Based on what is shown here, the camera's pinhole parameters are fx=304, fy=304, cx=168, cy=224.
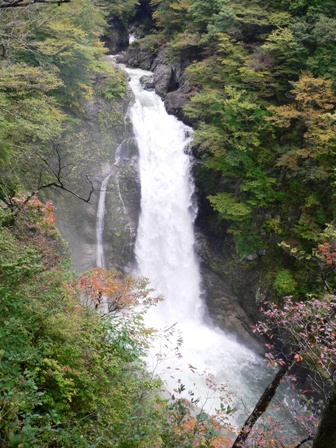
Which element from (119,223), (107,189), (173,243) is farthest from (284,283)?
(107,189)

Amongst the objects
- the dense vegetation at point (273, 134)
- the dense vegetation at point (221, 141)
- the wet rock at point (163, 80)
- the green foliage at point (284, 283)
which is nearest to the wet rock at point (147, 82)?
the wet rock at point (163, 80)

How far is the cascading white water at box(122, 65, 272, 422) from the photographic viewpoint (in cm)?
1345

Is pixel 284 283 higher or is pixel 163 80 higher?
pixel 163 80

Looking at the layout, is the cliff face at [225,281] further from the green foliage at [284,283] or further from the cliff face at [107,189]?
the cliff face at [107,189]

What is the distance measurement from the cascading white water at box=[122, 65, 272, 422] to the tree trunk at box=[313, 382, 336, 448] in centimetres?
1010

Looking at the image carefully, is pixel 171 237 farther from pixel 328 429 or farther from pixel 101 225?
pixel 328 429

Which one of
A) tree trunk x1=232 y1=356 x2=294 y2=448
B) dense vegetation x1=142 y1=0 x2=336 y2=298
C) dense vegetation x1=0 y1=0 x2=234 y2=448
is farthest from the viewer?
dense vegetation x1=142 y1=0 x2=336 y2=298

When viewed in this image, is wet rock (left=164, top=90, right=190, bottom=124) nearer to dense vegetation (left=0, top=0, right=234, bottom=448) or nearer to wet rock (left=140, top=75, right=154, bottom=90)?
wet rock (left=140, top=75, right=154, bottom=90)

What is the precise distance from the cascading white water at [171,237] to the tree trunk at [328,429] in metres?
10.1

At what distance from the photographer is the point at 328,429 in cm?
272

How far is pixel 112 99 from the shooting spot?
16.5m

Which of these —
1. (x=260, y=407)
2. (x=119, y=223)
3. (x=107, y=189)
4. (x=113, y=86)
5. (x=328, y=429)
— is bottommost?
(x=328, y=429)

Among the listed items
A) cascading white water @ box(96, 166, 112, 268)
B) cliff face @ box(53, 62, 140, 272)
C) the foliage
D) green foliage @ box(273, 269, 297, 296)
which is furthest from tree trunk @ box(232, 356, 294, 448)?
cascading white water @ box(96, 166, 112, 268)

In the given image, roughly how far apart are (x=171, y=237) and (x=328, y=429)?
12551 mm
